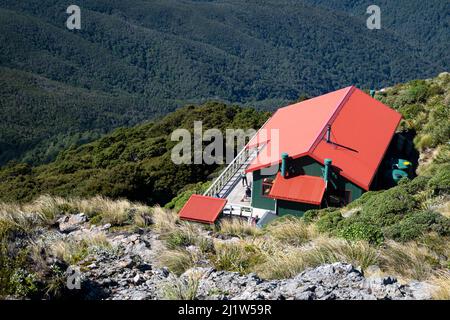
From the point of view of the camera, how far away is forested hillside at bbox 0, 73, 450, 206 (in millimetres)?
23859

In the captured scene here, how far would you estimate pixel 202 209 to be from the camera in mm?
15992

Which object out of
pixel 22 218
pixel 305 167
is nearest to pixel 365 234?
pixel 22 218

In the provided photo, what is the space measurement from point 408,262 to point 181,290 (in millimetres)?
3132

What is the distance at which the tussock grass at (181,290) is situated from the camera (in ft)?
18.8

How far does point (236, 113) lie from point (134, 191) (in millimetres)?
18254

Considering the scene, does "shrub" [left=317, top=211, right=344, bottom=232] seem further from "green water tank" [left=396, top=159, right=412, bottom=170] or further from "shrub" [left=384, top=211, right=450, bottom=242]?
"green water tank" [left=396, top=159, right=412, bottom=170]

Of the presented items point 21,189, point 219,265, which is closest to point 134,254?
point 219,265

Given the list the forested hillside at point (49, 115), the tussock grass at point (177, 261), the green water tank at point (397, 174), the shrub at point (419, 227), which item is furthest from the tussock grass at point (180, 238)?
the forested hillside at point (49, 115)

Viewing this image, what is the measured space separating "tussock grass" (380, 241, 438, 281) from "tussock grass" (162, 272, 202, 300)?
2601 mm

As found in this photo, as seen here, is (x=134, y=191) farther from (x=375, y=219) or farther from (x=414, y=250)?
(x=414, y=250)

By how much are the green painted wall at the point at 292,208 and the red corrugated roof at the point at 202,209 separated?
2.49m

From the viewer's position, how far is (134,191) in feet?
87.9

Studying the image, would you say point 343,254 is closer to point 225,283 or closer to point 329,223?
point 225,283

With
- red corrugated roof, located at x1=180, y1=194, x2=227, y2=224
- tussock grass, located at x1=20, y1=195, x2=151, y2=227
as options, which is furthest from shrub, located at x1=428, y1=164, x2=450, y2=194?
tussock grass, located at x1=20, y1=195, x2=151, y2=227
